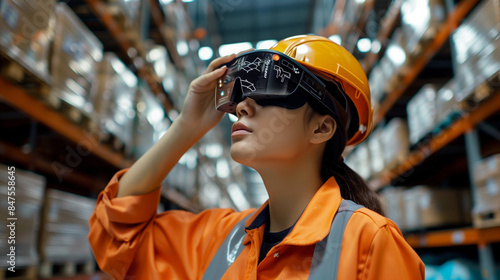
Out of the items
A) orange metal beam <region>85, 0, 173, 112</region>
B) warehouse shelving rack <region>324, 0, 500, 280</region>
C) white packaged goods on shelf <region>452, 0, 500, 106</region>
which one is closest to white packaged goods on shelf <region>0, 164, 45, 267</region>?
orange metal beam <region>85, 0, 173, 112</region>

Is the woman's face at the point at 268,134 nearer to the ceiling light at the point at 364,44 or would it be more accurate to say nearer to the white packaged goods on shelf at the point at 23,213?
the white packaged goods on shelf at the point at 23,213

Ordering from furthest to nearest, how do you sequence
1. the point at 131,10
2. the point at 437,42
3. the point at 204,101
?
the point at 131,10 → the point at 437,42 → the point at 204,101

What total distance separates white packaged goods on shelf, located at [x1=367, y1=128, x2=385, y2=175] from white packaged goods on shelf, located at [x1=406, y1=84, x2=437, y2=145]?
1.05 m

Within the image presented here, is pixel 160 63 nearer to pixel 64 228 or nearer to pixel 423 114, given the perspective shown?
pixel 64 228

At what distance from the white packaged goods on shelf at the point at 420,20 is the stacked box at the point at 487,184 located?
1.58 meters

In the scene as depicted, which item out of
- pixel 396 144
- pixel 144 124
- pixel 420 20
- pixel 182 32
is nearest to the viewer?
pixel 420 20

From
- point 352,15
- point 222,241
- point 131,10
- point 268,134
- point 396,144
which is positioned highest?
point 352,15

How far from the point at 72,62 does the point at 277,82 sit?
2.26m

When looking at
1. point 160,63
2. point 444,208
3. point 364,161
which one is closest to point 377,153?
point 364,161

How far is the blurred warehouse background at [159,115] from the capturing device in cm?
262

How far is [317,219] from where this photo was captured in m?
1.24

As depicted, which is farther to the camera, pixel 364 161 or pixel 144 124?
pixel 364 161

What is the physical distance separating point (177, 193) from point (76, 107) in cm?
365

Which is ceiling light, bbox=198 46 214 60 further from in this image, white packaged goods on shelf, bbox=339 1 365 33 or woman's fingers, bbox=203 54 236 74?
woman's fingers, bbox=203 54 236 74
